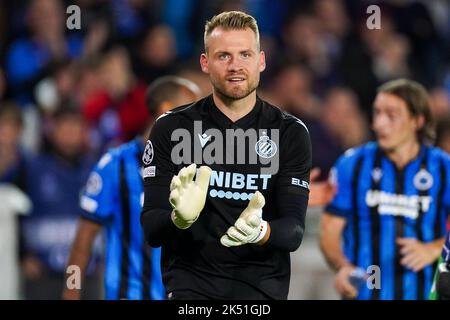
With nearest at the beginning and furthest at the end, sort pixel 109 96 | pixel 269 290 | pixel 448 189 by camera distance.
Answer: 1. pixel 269 290
2. pixel 448 189
3. pixel 109 96

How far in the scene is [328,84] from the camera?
9.83 metres

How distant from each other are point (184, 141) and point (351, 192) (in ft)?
7.47

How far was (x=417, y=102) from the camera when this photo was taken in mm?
6426

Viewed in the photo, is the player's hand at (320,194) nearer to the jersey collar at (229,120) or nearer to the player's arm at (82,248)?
the player's arm at (82,248)

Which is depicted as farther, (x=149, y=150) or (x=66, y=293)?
(x=66, y=293)

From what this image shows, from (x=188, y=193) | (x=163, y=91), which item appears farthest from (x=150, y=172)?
(x=163, y=91)

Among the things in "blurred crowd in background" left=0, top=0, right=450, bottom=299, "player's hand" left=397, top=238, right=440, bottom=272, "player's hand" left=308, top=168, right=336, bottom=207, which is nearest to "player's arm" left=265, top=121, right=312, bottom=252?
"player's hand" left=308, top=168, right=336, bottom=207

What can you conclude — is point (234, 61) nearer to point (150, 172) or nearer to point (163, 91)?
point (150, 172)

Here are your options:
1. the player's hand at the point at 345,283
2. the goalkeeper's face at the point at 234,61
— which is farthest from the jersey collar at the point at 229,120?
the player's hand at the point at 345,283

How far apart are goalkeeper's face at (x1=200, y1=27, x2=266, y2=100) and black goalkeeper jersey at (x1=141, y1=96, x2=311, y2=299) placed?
0.15 metres
